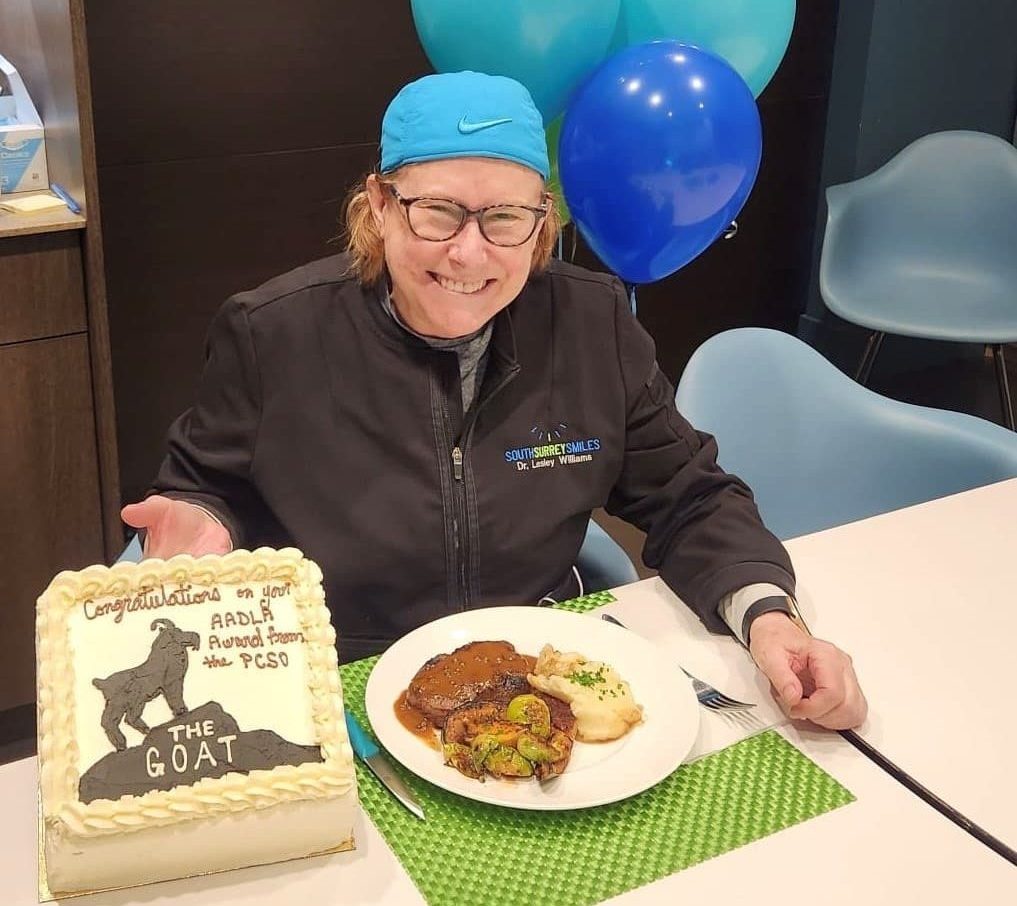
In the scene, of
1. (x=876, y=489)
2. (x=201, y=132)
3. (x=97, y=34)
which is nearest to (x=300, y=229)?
(x=201, y=132)

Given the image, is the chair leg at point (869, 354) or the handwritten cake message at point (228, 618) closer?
the handwritten cake message at point (228, 618)

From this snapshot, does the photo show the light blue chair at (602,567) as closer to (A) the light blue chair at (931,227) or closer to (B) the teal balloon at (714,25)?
(B) the teal balloon at (714,25)

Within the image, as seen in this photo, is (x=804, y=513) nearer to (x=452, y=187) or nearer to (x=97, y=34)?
(x=452, y=187)

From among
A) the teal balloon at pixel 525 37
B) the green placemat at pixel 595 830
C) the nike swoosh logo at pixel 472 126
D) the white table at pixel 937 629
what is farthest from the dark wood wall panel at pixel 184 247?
the green placemat at pixel 595 830

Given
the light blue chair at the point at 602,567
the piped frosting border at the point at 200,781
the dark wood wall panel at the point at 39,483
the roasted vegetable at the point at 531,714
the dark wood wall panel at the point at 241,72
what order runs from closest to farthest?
the piped frosting border at the point at 200,781 < the roasted vegetable at the point at 531,714 < the light blue chair at the point at 602,567 < the dark wood wall panel at the point at 39,483 < the dark wood wall panel at the point at 241,72

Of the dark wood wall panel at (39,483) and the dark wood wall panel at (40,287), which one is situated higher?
the dark wood wall panel at (40,287)

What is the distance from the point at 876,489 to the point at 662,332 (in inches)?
71.4

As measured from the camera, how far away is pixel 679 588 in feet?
4.87

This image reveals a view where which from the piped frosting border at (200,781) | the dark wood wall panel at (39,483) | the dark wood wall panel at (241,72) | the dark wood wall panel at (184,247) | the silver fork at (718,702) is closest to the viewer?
the piped frosting border at (200,781)

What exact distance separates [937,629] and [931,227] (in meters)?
2.79

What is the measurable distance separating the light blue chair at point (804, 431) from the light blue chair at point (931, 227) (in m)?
1.64

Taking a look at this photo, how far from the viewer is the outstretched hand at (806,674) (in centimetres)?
121

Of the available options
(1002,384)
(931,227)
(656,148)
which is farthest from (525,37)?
(931,227)

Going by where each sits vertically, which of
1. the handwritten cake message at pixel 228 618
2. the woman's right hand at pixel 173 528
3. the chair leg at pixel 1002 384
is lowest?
the chair leg at pixel 1002 384
